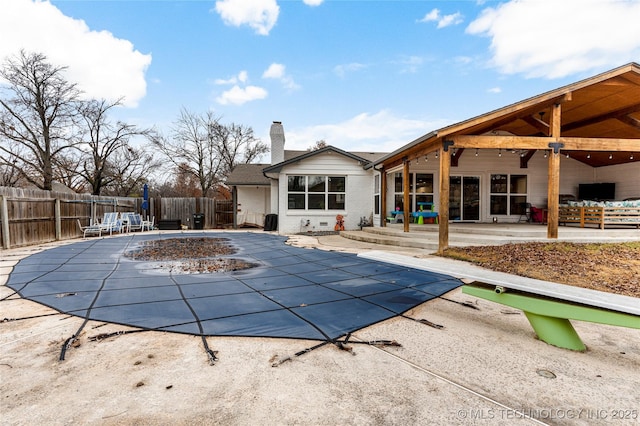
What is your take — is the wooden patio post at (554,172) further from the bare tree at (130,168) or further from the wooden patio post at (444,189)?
the bare tree at (130,168)

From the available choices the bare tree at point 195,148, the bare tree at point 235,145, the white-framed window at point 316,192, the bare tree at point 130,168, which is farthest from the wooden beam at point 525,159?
the bare tree at point 130,168

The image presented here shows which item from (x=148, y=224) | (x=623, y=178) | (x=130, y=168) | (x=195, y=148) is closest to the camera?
(x=623, y=178)

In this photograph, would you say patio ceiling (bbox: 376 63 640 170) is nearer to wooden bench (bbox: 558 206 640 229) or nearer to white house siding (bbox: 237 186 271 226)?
wooden bench (bbox: 558 206 640 229)

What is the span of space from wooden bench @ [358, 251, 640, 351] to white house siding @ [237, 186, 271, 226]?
540 inches

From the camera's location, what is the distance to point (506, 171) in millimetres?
10648

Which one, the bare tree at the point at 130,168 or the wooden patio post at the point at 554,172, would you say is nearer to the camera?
the wooden patio post at the point at 554,172

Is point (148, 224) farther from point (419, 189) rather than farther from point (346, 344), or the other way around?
point (346, 344)

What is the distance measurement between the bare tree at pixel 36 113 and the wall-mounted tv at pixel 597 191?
24.0 m

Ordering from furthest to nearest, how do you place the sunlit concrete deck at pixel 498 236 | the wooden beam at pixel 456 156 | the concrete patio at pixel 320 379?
the wooden beam at pixel 456 156, the sunlit concrete deck at pixel 498 236, the concrete patio at pixel 320 379

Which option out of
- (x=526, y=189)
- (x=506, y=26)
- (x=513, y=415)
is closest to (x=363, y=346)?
(x=513, y=415)

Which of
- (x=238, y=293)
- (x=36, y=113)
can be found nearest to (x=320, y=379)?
(x=238, y=293)

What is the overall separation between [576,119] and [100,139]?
78.9 ft

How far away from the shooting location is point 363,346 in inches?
92.5

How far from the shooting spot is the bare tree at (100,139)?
18203mm
